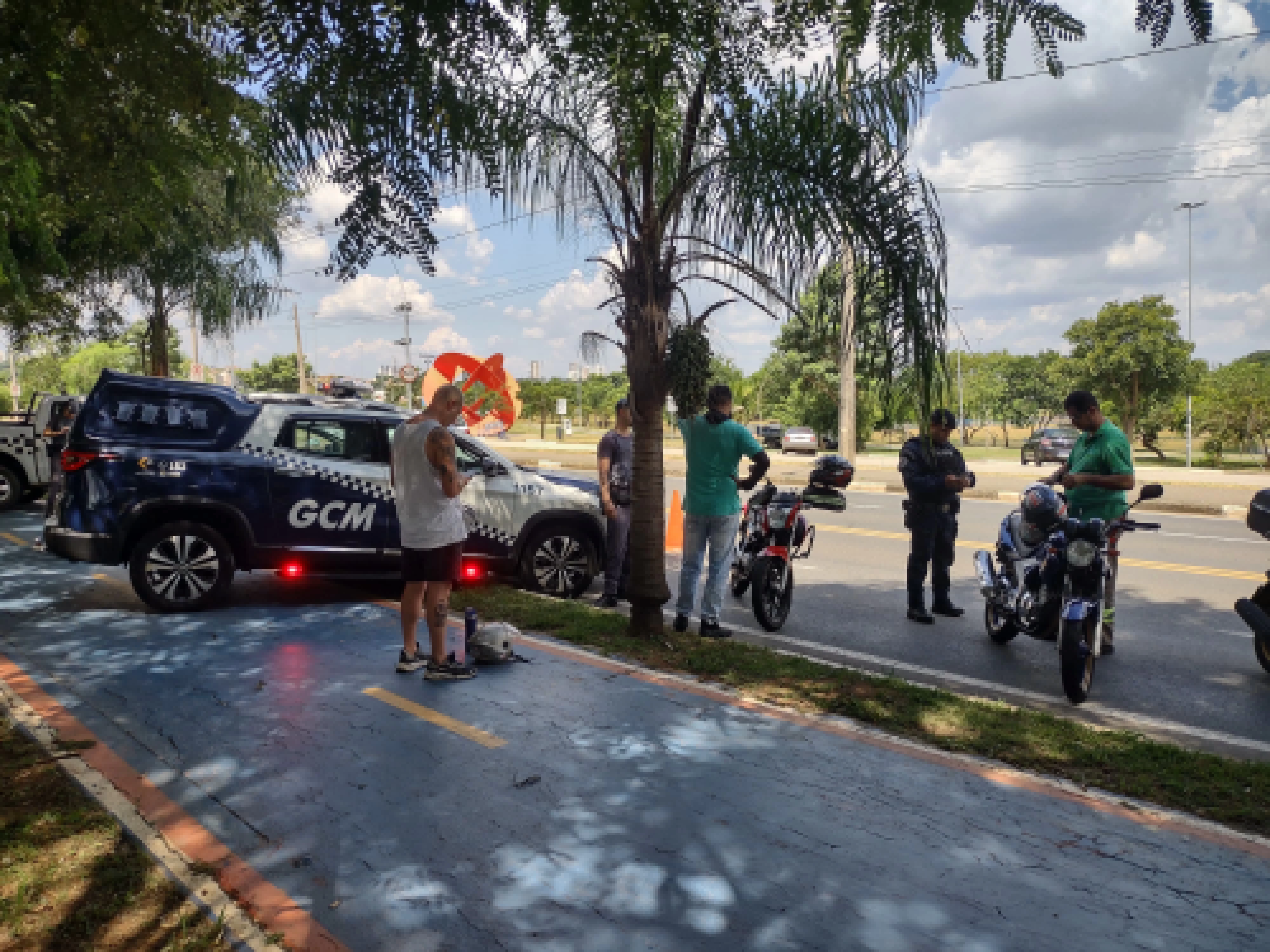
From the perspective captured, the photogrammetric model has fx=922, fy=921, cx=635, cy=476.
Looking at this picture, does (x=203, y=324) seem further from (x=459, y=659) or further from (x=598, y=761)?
(x=598, y=761)

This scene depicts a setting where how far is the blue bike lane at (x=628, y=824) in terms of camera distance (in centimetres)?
308

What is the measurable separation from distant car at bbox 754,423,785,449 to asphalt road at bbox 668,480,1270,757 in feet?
128

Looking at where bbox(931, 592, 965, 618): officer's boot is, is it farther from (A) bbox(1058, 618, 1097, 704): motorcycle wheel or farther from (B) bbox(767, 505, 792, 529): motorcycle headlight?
(A) bbox(1058, 618, 1097, 704): motorcycle wheel

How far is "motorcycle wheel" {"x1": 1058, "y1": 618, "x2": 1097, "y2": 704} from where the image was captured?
5.60 m

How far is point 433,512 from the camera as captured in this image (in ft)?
18.6

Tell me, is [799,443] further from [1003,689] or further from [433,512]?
[433,512]

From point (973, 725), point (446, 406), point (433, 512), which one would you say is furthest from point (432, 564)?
point (973, 725)

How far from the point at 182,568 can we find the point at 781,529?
4907 mm

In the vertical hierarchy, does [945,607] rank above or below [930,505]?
below

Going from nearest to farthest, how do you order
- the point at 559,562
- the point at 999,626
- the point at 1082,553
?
the point at 1082,553, the point at 999,626, the point at 559,562

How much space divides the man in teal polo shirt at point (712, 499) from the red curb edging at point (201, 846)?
371 cm

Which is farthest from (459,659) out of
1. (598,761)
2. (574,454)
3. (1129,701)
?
(574,454)

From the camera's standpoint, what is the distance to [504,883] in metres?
3.31

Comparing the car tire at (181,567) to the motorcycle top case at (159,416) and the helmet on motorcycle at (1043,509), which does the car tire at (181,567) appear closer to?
the motorcycle top case at (159,416)
